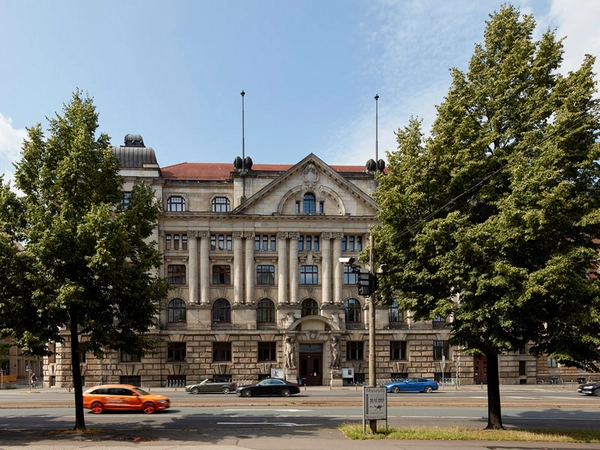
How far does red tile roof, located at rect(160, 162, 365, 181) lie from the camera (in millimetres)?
53344

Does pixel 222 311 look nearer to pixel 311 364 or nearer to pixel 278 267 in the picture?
pixel 278 267

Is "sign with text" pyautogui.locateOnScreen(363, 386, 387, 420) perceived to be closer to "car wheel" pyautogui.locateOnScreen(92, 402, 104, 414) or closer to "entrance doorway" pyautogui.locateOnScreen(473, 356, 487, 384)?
"car wheel" pyautogui.locateOnScreen(92, 402, 104, 414)

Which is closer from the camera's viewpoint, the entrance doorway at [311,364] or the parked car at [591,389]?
the parked car at [591,389]

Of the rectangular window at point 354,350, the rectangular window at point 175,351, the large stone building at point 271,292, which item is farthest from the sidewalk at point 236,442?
the rectangular window at point 354,350

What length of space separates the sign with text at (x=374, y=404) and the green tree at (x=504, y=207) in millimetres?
3681

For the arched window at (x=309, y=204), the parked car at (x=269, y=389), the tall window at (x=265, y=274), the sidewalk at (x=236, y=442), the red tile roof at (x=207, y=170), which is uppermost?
the red tile roof at (x=207, y=170)

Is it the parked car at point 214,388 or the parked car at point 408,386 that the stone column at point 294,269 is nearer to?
the parked car at point 214,388

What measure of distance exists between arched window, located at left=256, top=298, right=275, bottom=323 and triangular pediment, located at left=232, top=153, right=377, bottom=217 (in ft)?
25.3

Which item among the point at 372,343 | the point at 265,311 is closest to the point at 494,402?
the point at 372,343

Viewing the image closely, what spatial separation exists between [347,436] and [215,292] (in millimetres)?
31207

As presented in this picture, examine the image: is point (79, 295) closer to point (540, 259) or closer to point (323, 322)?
point (540, 259)

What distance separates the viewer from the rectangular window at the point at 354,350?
5084 cm

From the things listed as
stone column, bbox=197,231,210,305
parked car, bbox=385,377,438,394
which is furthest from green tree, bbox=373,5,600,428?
stone column, bbox=197,231,210,305

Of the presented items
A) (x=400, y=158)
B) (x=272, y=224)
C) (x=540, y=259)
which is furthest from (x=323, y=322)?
(x=540, y=259)
